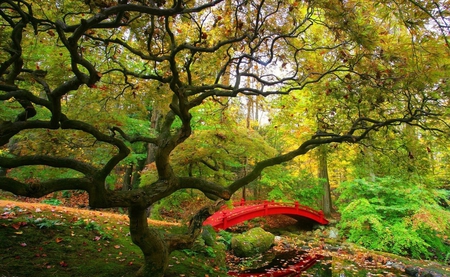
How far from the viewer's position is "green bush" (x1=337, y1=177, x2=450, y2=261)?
9.05 meters

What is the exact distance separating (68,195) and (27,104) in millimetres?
13349

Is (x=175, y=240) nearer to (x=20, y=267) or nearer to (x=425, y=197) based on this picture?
(x=20, y=267)

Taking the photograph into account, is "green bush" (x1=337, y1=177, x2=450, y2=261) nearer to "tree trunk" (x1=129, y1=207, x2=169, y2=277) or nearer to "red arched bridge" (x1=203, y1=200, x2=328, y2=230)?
"red arched bridge" (x1=203, y1=200, x2=328, y2=230)

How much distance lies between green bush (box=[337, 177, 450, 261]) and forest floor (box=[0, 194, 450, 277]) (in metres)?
7.06

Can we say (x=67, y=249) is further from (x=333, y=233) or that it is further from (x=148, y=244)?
(x=333, y=233)

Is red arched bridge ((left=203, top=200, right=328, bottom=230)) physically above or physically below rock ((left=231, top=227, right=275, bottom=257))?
above

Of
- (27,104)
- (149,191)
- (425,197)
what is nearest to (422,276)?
(425,197)

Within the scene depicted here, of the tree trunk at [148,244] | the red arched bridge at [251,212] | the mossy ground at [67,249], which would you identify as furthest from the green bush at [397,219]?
the tree trunk at [148,244]

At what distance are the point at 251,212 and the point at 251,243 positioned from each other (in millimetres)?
2055

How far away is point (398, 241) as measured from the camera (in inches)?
368

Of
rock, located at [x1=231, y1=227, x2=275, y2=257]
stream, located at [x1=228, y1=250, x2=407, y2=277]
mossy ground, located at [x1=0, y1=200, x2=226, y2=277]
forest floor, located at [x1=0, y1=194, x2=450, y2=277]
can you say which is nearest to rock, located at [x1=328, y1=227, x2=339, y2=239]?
stream, located at [x1=228, y1=250, x2=407, y2=277]

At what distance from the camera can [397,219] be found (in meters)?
9.71

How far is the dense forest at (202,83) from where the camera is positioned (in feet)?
9.31

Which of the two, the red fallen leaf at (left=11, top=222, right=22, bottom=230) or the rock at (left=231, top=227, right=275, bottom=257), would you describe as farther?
the rock at (left=231, top=227, right=275, bottom=257)
